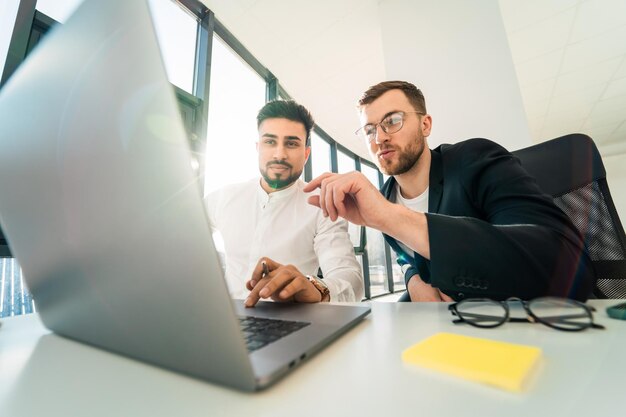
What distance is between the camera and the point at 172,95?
0.62 ft

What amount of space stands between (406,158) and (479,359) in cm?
94

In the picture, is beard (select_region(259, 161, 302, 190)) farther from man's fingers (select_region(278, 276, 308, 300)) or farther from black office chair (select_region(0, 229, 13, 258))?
black office chair (select_region(0, 229, 13, 258))

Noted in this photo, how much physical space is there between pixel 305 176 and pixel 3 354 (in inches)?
121

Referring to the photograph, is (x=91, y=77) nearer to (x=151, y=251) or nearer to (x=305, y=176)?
(x=151, y=251)

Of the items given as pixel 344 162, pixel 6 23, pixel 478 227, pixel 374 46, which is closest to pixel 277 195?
pixel 478 227

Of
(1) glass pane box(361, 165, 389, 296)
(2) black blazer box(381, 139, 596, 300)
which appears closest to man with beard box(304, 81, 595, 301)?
(2) black blazer box(381, 139, 596, 300)

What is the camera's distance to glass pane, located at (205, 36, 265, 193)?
198 cm

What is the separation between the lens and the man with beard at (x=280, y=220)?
1.10 metres

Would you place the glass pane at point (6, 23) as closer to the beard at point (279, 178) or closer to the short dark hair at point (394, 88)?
the beard at point (279, 178)

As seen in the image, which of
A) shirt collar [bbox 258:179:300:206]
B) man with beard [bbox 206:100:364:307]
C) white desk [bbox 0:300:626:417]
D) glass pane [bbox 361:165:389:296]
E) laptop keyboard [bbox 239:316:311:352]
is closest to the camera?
white desk [bbox 0:300:626:417]

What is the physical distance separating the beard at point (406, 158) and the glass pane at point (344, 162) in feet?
11.8

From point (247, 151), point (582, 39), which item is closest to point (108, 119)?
point (247, 151)

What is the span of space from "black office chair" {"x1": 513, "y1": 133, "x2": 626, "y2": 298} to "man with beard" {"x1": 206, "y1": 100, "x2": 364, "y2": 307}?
2.44 feet

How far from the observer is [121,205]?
243 millimetres
